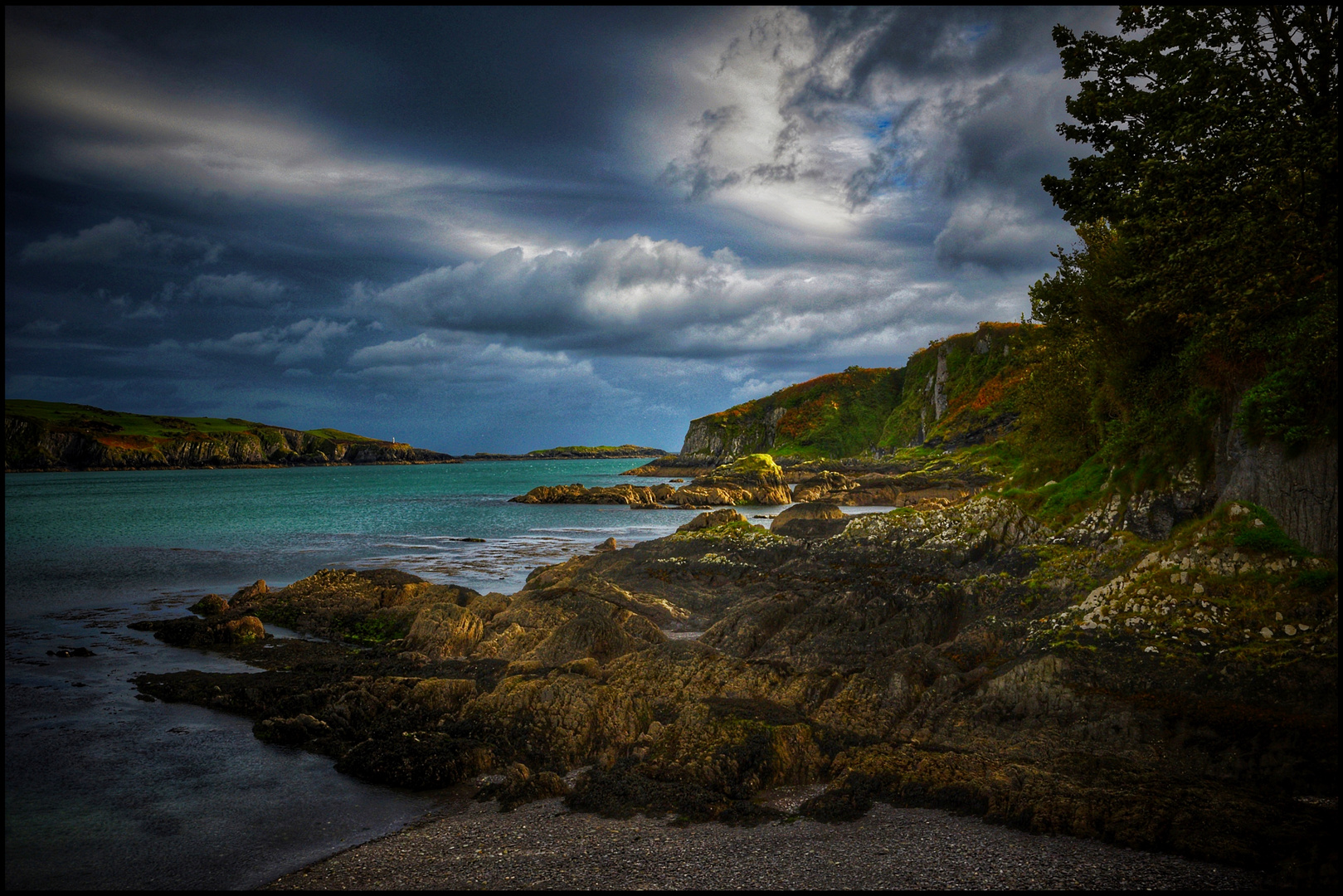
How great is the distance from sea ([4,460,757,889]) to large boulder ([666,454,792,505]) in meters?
35.9

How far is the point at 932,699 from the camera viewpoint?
45.1 ft

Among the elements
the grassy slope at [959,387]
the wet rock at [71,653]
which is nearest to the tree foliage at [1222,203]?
the wet rock at [71,653]

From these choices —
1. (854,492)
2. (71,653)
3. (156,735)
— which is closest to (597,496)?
(854,492)

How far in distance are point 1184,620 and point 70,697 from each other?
25237mm

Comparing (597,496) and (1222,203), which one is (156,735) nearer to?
(1222,203)

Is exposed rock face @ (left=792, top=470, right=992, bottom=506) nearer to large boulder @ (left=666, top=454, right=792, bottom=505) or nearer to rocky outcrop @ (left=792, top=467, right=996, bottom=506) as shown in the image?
rocky outcrop @ (left=792, top=467, right=996, bottom=506)

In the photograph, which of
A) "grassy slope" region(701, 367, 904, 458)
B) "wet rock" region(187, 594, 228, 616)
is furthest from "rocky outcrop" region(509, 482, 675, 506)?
"grassy slope" region(701, 367, 904, 458)

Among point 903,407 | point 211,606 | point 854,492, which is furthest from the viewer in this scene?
point 903,407

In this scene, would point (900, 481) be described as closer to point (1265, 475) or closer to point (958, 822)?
point (1265, 475)

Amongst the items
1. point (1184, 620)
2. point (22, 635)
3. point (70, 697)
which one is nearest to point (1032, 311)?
point (1184, 620)

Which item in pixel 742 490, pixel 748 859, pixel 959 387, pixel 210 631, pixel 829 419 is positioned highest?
pixel 959 387

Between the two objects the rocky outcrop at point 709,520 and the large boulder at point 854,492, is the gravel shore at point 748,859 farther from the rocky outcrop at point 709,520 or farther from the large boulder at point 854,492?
the large boulder at point 854,492

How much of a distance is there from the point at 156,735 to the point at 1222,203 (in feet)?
79.0

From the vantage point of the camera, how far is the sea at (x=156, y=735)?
33.2 feet
